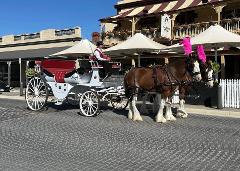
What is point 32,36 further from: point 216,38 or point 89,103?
point 89,103

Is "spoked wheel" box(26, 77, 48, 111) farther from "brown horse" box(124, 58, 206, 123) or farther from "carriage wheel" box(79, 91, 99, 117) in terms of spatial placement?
"brown horse" box(124, 58, 206, 123)

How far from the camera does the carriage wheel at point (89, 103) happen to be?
43.0 feet

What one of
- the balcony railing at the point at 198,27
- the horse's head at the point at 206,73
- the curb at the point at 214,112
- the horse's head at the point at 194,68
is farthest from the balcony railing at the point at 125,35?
the horse's head at the point at 194,68

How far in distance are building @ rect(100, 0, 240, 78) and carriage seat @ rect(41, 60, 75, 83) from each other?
12.3 m

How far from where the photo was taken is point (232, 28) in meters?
24.6

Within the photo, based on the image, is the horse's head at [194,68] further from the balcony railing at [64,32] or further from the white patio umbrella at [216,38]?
the balcony railing at [64,32]

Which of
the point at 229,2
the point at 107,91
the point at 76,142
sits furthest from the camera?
the point at 229,2

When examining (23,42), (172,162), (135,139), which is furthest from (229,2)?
(23,42)

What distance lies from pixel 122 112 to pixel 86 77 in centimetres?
185

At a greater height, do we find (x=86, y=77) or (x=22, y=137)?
(x=86, y=77)

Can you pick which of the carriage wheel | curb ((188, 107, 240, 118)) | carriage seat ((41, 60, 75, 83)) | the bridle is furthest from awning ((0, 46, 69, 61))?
the bridle

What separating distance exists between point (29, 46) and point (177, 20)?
16195 mm

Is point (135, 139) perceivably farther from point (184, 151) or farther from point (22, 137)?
point (22, 137)

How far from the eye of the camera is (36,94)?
47.7ft
